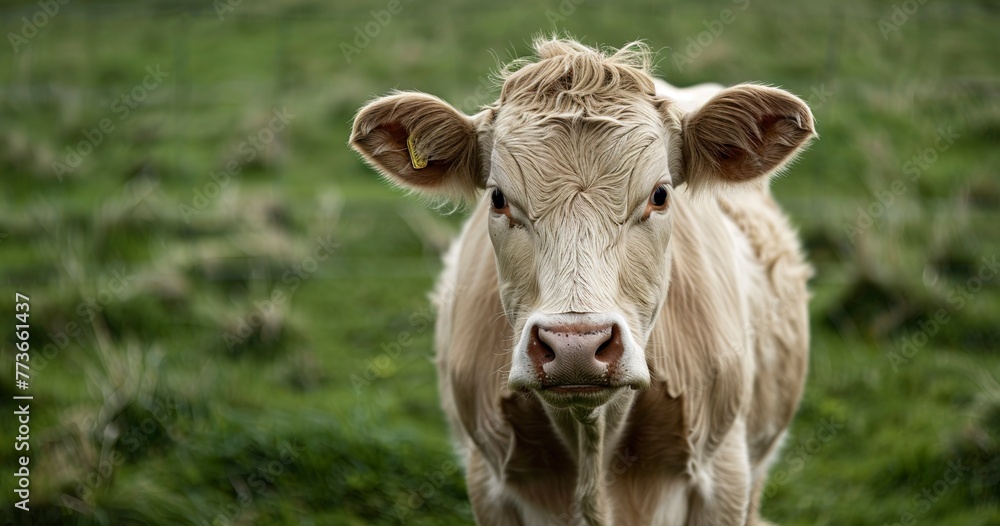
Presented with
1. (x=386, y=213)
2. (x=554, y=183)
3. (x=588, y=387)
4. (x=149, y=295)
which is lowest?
(x=386, y=213)

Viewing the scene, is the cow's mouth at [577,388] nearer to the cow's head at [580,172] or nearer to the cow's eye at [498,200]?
the cow's head at [580,172]

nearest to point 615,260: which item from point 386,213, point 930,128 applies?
point 386,213

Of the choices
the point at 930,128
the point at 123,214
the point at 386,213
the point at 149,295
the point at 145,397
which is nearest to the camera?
the point at 145,397

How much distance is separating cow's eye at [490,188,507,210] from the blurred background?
261 centimetres

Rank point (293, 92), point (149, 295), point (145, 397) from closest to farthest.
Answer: point (145, 397) → point (149, 295) → point (293, 92)

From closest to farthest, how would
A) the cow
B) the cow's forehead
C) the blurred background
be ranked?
the cow → the cow's forehead → the blurred background

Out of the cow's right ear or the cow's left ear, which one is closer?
the cow's left ear

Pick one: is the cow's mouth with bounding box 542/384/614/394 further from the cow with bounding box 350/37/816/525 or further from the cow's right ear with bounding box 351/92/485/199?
the cow's right ear with bounding box 351/92/485/199

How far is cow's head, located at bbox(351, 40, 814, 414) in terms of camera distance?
9.44 feet

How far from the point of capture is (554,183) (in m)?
3.17

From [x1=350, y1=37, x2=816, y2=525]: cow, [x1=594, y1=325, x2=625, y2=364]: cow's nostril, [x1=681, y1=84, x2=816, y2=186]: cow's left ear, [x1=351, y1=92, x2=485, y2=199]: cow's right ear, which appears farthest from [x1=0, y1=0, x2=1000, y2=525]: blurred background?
[x1=594, y1=325, x2=625, y2=364]: cow's nostril

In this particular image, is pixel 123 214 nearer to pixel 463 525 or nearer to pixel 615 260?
pixel 463 525

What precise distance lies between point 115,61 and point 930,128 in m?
11.0

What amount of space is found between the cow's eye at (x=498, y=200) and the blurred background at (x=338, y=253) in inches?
103
